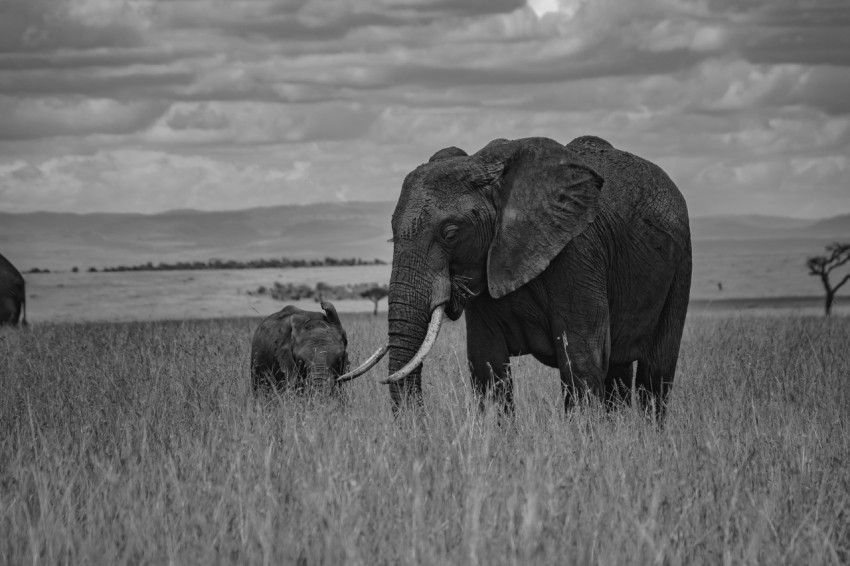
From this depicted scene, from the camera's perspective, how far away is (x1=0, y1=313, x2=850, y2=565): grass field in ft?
16.7

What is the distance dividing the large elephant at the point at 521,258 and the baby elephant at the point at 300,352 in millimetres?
2084

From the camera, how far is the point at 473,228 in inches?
310

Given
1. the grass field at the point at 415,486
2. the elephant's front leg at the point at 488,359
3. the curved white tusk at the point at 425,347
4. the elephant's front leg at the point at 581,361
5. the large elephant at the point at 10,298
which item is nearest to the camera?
Result: the grass field at the point at 415,486

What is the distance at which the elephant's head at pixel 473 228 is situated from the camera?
7691 millimetres

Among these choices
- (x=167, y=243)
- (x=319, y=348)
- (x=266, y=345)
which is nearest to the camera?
(x=319, y=348)

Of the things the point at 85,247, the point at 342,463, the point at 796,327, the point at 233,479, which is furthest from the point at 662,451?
the point at 85,247

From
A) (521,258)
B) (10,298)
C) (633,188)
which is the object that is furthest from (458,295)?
(10,298)

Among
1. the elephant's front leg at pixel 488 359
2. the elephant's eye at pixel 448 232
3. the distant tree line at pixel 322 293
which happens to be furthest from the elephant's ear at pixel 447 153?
the distant tree line at pixel 322 293

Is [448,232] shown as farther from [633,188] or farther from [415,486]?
[415,486]

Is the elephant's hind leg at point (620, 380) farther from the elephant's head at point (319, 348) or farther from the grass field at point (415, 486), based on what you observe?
the elephant's head at point (319, 348)

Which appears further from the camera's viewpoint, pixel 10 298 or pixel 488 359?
pixel 10 298

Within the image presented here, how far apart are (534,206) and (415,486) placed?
2.91m

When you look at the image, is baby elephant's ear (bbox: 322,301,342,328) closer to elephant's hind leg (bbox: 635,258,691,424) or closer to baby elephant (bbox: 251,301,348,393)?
baby elephant (bbox: 251,301,348,393)

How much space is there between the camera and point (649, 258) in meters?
9.30
